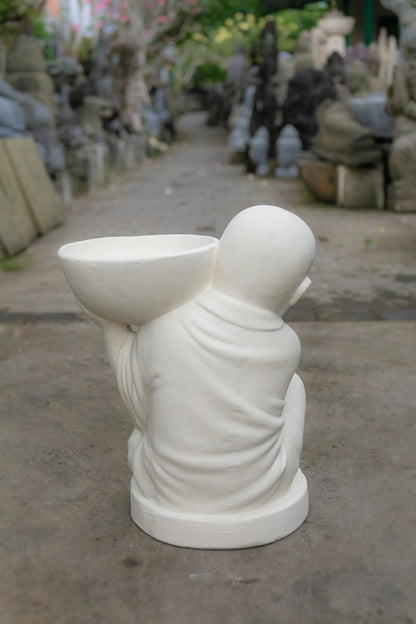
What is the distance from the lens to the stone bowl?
2.24 meters

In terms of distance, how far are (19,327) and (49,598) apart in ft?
A: 10.1

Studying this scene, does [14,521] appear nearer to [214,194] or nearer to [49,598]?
[49,598]

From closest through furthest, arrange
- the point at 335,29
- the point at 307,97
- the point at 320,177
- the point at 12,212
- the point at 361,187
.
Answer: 1. the point at 12,212
2. the point at 361,187
3. the point at 320,177
4. the point at 307,97
5. the point at 335,29

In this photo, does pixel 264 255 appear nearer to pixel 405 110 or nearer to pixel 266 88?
pixel 405 110

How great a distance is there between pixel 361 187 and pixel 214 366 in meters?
7.82

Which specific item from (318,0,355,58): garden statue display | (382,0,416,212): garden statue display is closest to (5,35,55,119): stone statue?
(382,0,416,212): garden statue display

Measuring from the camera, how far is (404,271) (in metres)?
6.44

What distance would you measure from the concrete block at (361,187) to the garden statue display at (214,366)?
7.57 meters

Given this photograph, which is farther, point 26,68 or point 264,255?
point 26,68

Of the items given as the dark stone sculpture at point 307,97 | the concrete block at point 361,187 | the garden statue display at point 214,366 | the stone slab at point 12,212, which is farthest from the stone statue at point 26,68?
the garden statue display at point 214,366

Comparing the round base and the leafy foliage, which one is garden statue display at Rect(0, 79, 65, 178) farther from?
the round base

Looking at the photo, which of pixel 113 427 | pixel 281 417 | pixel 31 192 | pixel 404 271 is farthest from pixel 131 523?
pixel 31 192

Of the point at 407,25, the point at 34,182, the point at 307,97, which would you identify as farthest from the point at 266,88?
the point at 34,182

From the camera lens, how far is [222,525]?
237cm
